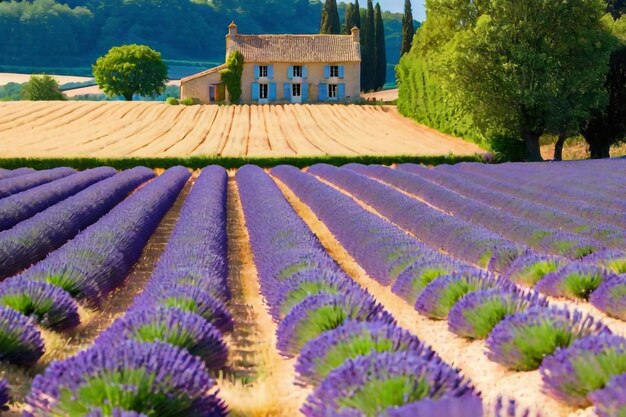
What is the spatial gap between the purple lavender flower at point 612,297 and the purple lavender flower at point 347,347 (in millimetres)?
2762

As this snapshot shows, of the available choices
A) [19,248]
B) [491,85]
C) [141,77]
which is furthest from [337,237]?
[141,77]

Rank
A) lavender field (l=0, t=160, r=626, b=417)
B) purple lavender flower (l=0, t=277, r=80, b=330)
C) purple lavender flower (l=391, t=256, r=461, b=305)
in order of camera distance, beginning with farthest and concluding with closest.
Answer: purple lavender flower (l=391, t=256, r=461, b=305)
purple lavender flower (l=0, t=277, r=80, b=330)
lavender field (l=0, t=160, r=626, b=417)

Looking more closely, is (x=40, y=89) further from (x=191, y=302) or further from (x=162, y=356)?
(x=162, y=356)

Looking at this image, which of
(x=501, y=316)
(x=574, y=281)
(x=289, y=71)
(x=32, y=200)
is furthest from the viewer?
(x=289, y=71)

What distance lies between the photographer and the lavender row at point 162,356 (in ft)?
10.6

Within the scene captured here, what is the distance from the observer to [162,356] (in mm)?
3566

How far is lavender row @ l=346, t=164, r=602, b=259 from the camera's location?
884cm

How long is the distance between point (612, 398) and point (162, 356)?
204 centimetres

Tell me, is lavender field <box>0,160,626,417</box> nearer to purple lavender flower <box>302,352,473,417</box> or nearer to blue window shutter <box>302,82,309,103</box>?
purple lavender flower <box>302,352,473,417</box>

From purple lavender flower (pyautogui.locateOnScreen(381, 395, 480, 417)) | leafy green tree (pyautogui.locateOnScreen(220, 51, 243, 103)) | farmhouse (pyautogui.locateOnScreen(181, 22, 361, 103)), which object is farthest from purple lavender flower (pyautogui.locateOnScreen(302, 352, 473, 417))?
farmhouse (pyautogui.locateOnScreen(181, 22, 361, 103))

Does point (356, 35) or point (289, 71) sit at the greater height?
point (356, 35)

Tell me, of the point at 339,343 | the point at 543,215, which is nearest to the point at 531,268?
the point at 339,343

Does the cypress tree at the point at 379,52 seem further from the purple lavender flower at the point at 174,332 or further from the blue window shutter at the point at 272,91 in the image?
the purple lavender flower at the point at 174,332

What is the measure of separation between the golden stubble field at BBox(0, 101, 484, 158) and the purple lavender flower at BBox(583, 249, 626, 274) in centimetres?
2297
